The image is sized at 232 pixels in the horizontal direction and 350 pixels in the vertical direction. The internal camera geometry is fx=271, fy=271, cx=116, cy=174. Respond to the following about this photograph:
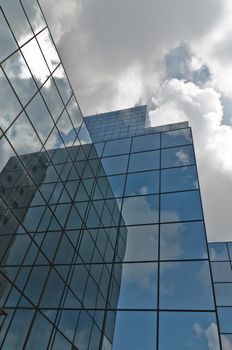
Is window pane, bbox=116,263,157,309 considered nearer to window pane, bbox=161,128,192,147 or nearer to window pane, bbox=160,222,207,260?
window pane, bbox=160,222,207,260

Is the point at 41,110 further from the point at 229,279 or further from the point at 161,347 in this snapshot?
the point at 229,279

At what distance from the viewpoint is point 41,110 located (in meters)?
15.8

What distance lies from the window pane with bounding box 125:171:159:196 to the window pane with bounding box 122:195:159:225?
1.92 ft

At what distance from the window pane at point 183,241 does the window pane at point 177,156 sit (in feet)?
19.0

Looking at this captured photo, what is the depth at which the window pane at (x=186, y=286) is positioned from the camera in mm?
12656

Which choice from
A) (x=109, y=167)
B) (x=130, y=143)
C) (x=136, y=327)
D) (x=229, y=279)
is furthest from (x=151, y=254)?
(x=229, y=279)

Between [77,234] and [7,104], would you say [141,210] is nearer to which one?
[77,234]

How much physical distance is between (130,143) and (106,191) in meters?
6.08

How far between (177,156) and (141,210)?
586cm

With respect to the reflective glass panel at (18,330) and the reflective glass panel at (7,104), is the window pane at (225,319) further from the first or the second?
the reflective glass panel at (7,104)

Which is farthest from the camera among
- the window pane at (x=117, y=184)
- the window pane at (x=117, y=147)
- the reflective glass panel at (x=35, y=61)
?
the window pane at (x=117, y=147)

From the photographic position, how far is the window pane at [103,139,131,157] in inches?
944

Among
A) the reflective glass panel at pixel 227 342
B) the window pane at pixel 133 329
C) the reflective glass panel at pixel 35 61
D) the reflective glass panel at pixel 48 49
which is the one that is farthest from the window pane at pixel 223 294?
the reflective glass panel at pixel 48 49

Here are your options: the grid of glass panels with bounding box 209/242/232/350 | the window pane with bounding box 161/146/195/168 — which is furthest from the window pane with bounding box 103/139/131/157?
the grid of glass panels with bounding box 209/242/232/350
